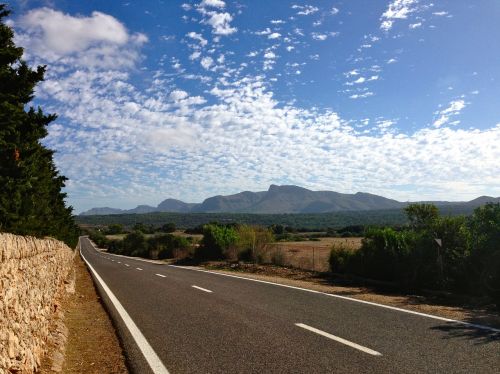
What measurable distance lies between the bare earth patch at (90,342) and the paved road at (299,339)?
0.24 meters

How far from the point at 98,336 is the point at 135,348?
1.80 metres

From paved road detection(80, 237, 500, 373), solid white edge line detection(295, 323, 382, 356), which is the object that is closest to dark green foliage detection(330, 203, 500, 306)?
paved road detection(80, 237, 500, 373)

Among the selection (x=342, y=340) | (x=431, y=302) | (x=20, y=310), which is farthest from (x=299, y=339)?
(x=431, y=302)

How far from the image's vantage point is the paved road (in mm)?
5633

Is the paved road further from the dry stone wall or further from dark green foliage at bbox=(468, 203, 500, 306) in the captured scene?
dark green foliage at bbox=(468, 203, 500, 306)

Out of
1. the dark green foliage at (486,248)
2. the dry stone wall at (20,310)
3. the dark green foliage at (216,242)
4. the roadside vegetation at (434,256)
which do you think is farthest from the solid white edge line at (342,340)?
the dark green foliage at (216,242)

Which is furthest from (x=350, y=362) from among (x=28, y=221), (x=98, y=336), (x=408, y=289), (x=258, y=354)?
(x=28, y=221)

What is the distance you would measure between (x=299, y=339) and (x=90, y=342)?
13.0ft

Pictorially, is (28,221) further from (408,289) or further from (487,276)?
(487,276)

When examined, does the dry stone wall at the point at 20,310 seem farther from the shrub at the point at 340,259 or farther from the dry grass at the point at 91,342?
the shrub at the point at 340,259

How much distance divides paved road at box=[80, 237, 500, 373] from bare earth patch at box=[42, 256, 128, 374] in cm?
24

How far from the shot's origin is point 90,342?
7891mm

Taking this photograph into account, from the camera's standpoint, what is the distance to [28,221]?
59.6ft

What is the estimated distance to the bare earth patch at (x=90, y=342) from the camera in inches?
248
